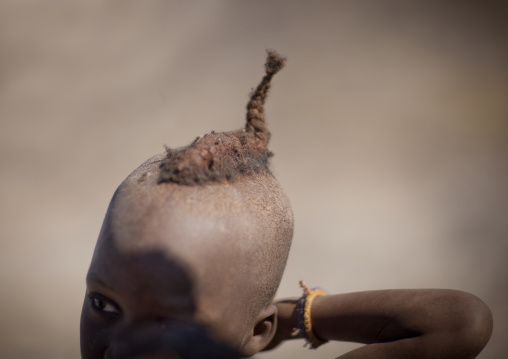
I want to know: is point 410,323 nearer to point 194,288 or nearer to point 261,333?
point 261,333

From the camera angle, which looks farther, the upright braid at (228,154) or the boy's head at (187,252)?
the upright braid at (228,154)

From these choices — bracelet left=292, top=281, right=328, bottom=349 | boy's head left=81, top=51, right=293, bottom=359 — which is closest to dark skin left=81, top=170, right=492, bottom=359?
boy's head left=81, top=51, right=293, bottom=359

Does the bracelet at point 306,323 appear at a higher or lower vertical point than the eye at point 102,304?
lower

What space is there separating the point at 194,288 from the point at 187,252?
10cm

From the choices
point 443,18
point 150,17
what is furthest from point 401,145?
point 150,17

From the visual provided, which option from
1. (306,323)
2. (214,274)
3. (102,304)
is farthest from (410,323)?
(102,304)

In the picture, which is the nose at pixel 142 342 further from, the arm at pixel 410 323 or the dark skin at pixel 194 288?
the arm at pixel 410 323

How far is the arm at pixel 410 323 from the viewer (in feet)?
4.15

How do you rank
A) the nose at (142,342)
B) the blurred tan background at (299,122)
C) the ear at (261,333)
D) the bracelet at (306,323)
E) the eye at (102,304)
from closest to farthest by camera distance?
the nose at (142,342)
the eye at (102,304)
the ear at (261,333)
the bracelet at (306,323)
the blurred tan background at (299,122)

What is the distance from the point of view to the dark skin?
115 cm

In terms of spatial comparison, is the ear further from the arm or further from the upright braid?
the upright braid

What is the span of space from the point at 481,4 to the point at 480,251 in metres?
2.87

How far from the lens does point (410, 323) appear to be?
1350 mm

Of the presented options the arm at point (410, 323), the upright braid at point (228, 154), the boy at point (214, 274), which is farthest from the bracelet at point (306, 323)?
the upright braid at point (228, 154)
